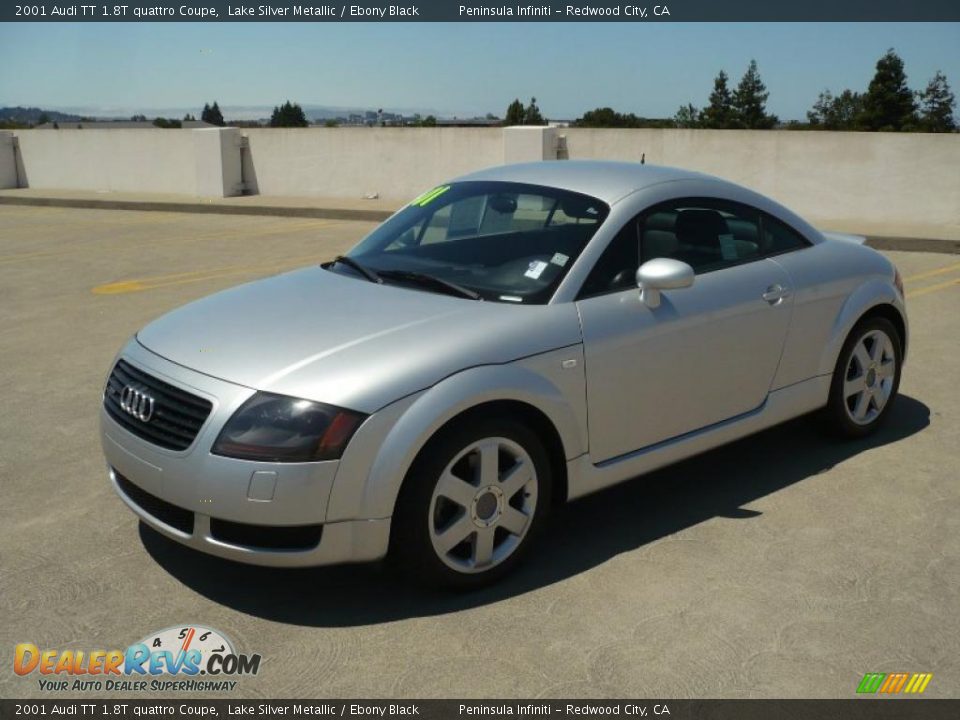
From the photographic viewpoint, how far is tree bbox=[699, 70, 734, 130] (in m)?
149

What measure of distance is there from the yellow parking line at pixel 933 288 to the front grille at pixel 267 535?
7.77 meters

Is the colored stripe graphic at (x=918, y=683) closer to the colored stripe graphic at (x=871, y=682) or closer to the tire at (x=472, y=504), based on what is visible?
the colored stripe graphic at (x=871, y=682)

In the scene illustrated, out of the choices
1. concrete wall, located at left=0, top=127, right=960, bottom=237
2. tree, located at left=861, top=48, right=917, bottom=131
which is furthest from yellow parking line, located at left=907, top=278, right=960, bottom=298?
tree, located at left=861, top=48, right=917, bottom=131

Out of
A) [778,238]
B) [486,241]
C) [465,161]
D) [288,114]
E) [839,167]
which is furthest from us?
[288,114]

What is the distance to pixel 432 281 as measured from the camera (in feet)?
14.2

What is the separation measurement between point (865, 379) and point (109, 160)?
2166 centimetres

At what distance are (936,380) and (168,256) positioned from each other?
9.42 metres

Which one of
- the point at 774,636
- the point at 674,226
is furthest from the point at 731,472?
the point at 774,636

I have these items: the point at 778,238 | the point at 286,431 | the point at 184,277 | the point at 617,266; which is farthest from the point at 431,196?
the point at 184,277

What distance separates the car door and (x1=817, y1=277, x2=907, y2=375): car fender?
0.42 meters

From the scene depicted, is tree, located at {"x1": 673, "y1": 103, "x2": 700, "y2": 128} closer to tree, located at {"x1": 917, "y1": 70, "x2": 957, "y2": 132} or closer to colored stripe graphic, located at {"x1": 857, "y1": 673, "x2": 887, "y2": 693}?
tree, located at {"x1": 917, "y1": 70, "x2": 957, "y2": 132}

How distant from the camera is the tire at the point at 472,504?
3.56 m

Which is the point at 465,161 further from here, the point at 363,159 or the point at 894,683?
the point at 894,683

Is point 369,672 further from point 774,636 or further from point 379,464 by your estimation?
point 774,636
